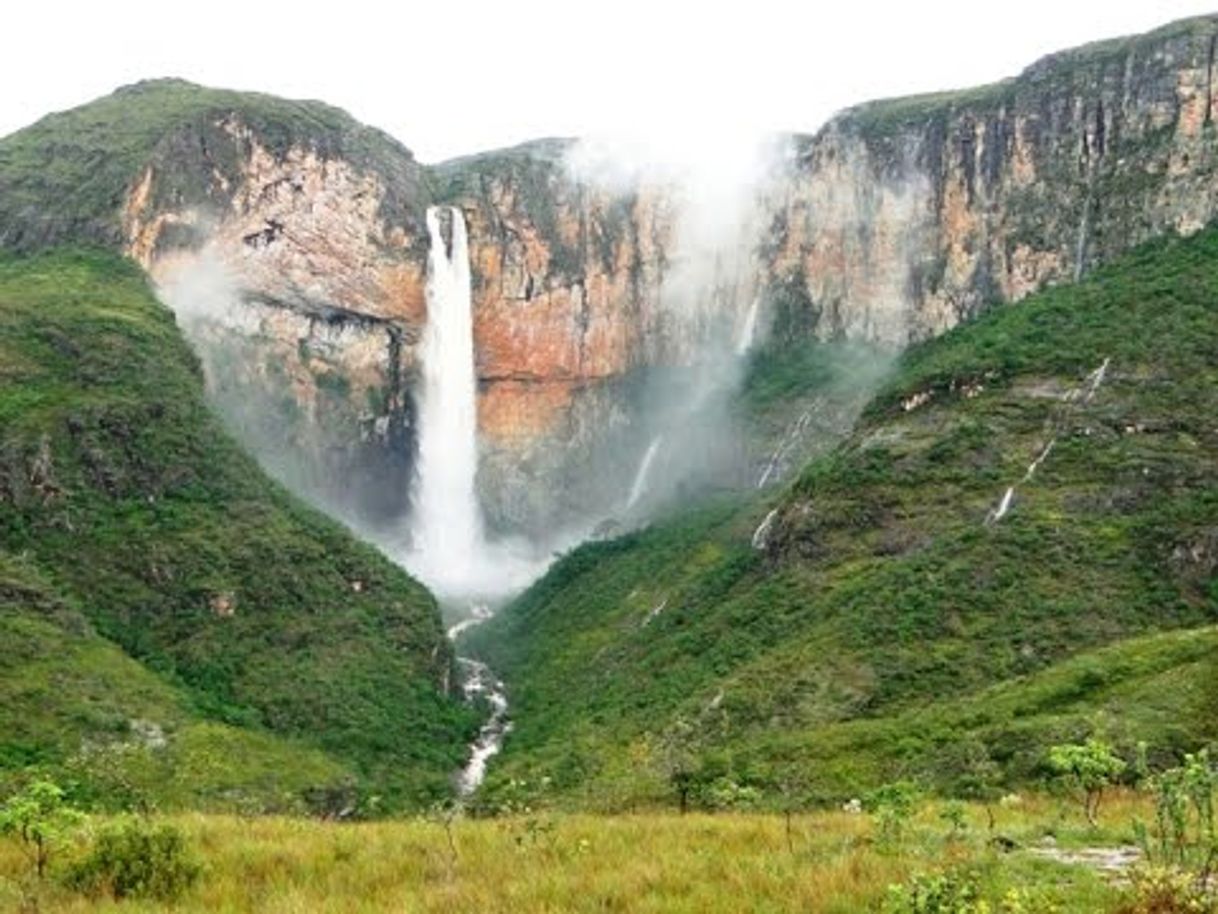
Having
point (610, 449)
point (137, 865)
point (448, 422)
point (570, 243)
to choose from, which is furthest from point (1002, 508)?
point (570, 243)

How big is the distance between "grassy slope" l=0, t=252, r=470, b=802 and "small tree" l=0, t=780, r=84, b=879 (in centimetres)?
4386

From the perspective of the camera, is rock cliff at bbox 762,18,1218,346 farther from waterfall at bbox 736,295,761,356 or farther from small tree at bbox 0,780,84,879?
small tree at bbox 0,780,84,879

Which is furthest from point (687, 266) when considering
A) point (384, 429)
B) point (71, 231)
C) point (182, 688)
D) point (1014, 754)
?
point (1014, 754)

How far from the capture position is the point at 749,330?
12438 cm

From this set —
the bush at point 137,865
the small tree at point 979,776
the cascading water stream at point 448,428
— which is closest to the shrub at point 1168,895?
the bush at point 137,865

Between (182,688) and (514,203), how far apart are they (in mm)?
73416

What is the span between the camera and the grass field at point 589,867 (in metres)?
9.47

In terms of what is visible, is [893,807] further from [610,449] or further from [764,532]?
[610,449]

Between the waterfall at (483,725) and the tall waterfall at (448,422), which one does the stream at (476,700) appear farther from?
the tall waterfall at (448,422)

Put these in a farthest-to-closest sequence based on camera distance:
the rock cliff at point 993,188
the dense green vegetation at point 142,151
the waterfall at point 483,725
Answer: the dense green vegetation at point 142,151 → the rock cliff at point 993,188 → the waterfall at point 483,725

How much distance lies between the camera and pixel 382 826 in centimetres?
1448

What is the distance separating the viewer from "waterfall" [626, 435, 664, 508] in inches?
4783

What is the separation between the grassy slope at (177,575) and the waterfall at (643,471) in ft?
129

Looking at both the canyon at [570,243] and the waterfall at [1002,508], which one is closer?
the waterfall at [1002,508]
